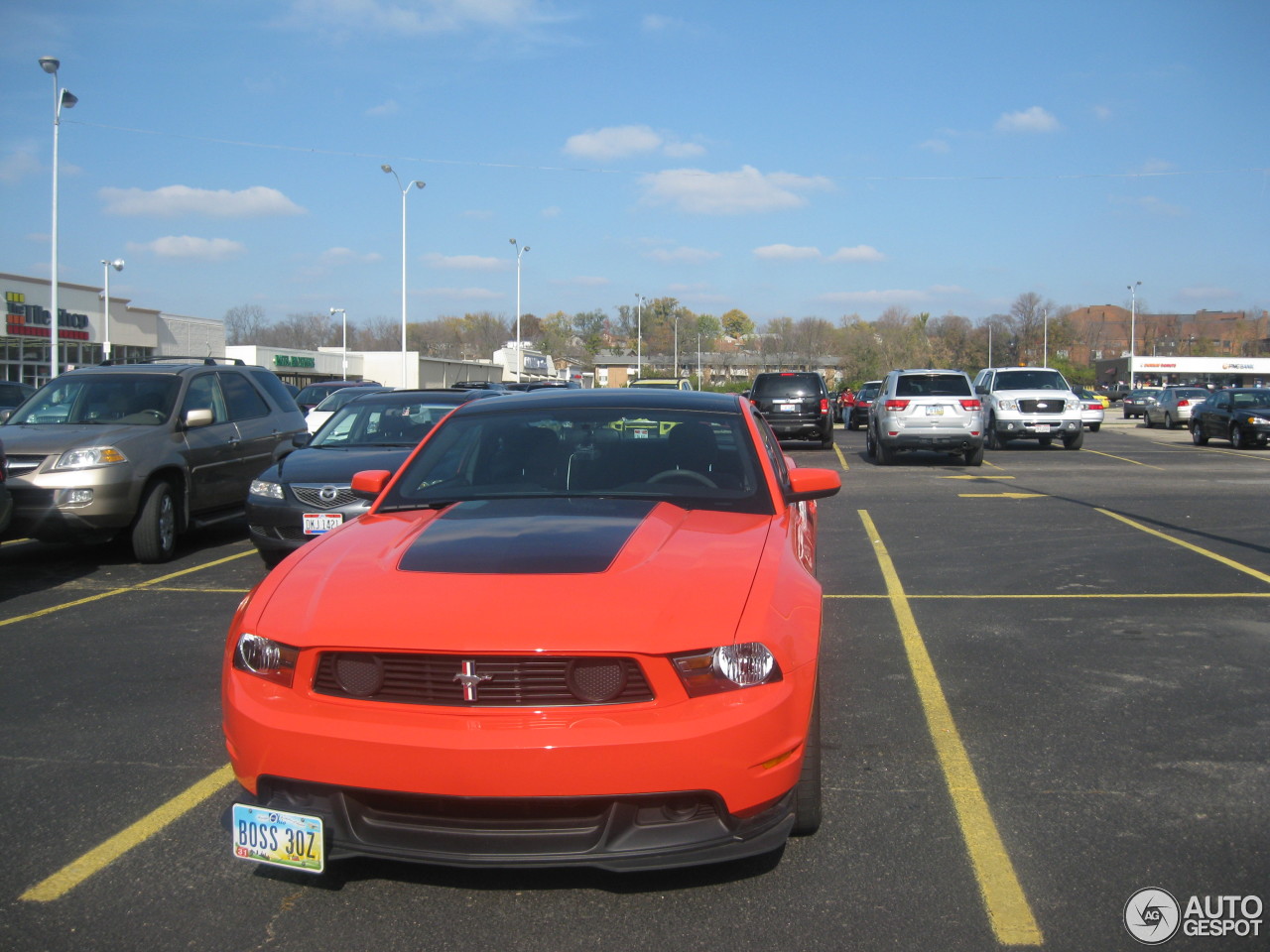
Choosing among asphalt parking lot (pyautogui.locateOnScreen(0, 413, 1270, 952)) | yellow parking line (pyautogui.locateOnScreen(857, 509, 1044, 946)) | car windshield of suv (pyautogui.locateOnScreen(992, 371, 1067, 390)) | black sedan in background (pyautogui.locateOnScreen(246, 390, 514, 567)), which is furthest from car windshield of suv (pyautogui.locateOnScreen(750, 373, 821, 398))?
yellow parking line (pyautogui.locateOnScreen(857, 509, 1044, 946))

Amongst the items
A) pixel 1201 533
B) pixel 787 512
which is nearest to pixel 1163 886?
pixel 787 512

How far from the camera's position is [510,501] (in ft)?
13.8

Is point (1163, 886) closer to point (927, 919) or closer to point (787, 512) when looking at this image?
point (927, 919)

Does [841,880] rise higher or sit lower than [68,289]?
lower

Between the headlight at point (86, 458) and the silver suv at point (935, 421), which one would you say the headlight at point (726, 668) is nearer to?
the headlight at point (86, 458)

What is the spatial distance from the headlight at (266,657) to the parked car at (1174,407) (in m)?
40.0

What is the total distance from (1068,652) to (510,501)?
3.52 metres

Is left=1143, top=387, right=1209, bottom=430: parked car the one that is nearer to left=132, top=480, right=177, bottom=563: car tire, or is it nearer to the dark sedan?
the dark sedan

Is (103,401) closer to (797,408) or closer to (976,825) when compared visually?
(976,825)

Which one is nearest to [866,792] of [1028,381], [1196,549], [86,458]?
[1196,549]

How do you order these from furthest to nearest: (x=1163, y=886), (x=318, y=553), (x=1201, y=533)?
(x=1201, y=533) → (x=318, y=553) → (x=1163, y=886)

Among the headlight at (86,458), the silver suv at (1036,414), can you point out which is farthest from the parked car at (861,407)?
the headlight at (86,458)

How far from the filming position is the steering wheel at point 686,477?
175 inches

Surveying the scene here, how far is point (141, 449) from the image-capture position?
29.8ft
